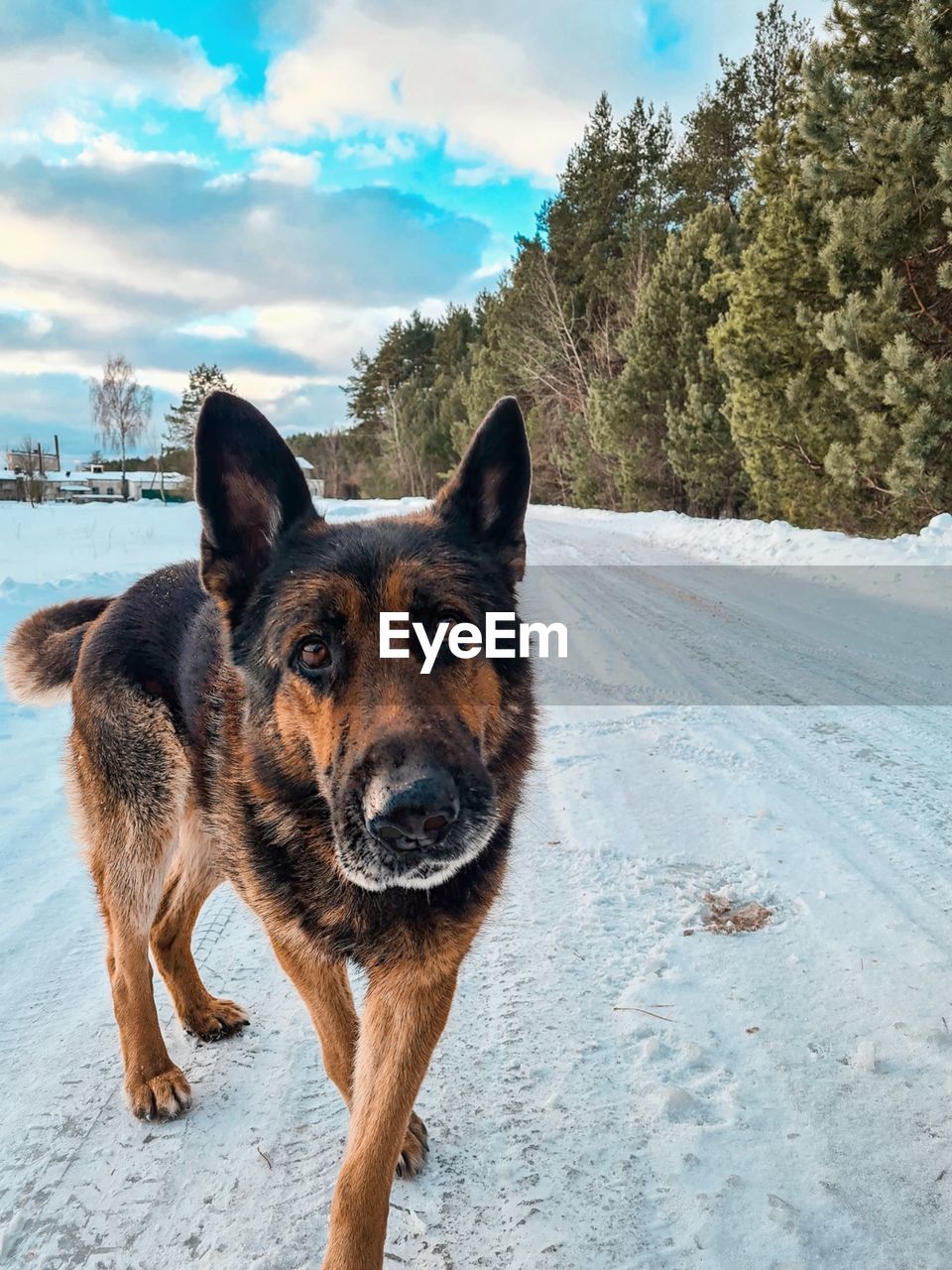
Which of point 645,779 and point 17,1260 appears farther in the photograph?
point 645,779

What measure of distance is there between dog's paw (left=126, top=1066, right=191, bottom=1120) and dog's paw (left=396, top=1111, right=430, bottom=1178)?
75cm

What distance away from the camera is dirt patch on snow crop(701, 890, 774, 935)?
3.17 meters

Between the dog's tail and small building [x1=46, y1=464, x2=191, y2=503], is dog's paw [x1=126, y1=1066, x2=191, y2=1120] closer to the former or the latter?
the dog's tail

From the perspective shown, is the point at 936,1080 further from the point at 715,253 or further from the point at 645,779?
the point at 715,253

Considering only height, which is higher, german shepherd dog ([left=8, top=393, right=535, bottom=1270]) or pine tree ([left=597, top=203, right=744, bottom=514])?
pine tree ([left=597, top=203, right=744, bottom=514])

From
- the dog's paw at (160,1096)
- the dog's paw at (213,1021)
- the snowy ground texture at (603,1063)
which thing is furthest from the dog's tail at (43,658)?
the dog's paw at (160,1096)

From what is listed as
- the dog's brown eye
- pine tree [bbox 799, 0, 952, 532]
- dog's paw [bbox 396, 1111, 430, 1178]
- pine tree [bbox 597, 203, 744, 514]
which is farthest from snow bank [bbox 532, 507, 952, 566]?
dog's paw [bbox 396, 1111, 430, 1178]

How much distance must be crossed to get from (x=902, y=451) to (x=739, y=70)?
2318cm

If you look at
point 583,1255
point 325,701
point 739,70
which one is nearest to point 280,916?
point 325,701

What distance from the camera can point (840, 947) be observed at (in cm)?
299

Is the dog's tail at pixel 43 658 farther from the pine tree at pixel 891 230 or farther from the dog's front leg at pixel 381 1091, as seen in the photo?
the pine tree at pixel 891 230

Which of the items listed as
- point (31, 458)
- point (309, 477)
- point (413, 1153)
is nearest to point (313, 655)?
point (413, 1153)

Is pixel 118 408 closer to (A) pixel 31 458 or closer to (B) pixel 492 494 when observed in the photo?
(A) pixel 31 458

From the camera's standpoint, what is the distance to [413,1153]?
2.22 m
